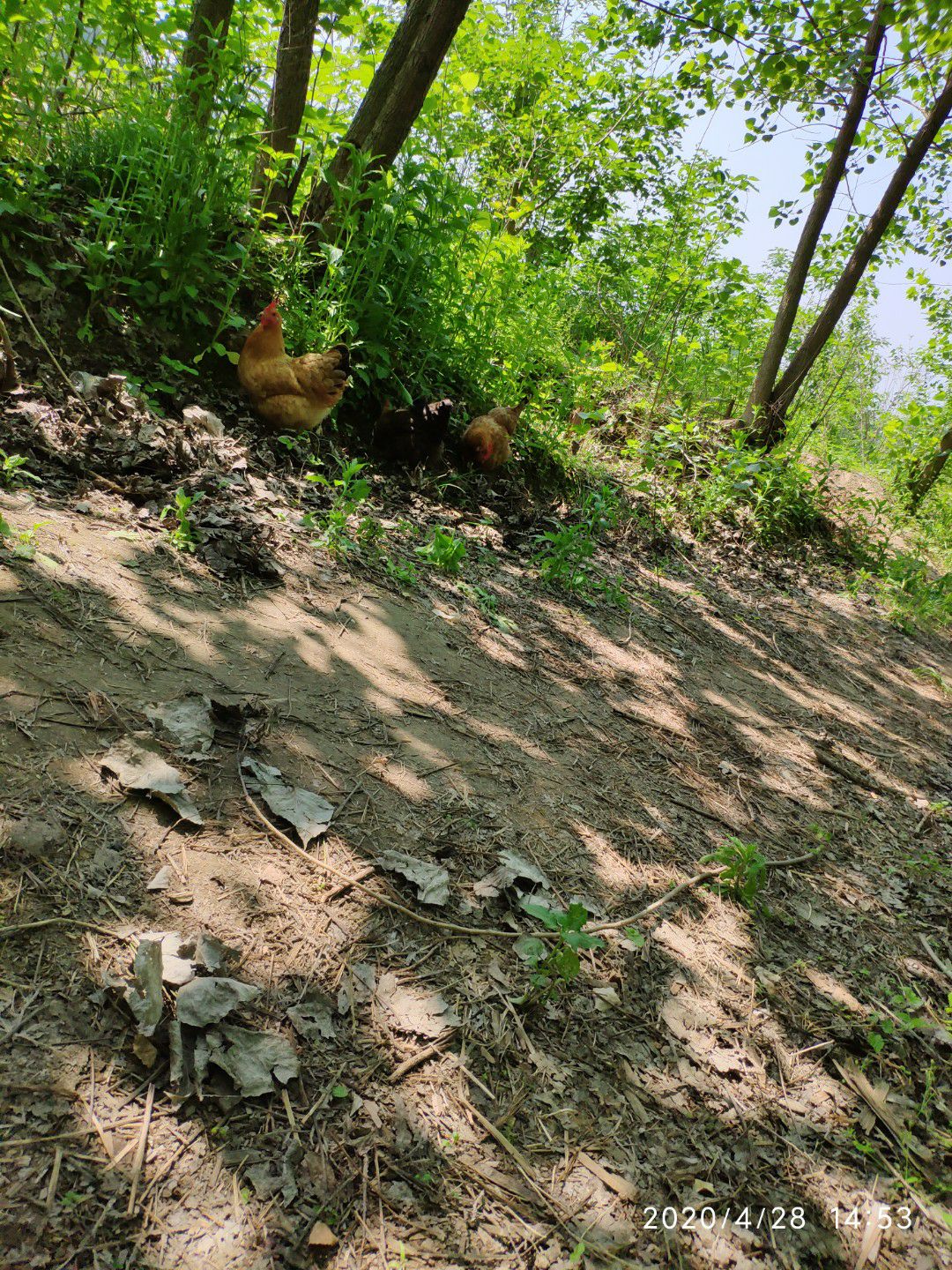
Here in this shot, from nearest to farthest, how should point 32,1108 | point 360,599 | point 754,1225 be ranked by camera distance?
point 32,1108, point 754,1225, point 360,599

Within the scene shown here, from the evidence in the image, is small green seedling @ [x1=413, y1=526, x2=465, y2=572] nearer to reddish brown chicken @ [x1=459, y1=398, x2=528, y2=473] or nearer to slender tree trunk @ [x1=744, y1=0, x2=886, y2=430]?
reddish brown chicken @ [x1=459, y1=398, x2=528, y2=473]

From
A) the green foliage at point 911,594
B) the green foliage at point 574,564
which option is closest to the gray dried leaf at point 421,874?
the green foliage at point 574,564

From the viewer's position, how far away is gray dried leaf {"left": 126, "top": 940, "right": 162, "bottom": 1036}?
1.33m

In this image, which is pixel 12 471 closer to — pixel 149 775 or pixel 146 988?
pixel 149 775

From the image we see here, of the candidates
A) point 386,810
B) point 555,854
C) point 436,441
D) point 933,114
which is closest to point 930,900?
point 555,854

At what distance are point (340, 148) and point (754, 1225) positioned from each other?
6220 mm

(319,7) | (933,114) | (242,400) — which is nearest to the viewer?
(242,400)

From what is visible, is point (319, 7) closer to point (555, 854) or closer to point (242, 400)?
point (242, 400)

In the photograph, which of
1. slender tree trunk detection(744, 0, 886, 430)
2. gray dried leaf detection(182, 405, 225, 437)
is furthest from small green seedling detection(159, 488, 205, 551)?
slender tree trunk detection(744, 0, 886, 430)

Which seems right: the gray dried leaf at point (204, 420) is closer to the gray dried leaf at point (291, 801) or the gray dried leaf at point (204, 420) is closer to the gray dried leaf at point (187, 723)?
the gray dried leaf at point (187, 723)

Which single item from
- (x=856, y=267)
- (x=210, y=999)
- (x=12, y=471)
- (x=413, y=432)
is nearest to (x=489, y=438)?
(x=413, y=432)

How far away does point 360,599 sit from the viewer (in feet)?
10.9

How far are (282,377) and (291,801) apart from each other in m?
3.05

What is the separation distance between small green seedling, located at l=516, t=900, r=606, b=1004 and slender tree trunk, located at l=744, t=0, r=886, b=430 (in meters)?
8.45
